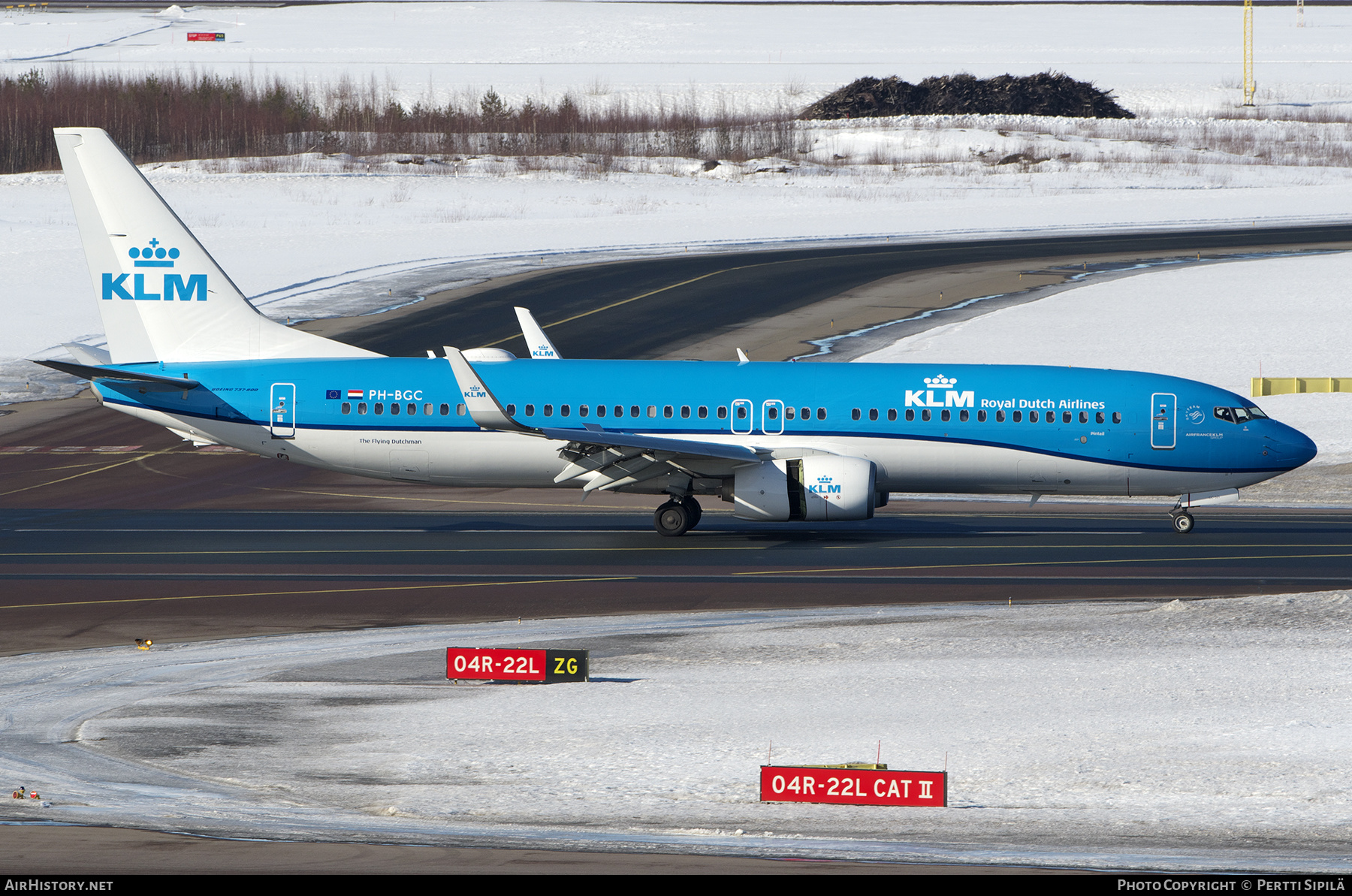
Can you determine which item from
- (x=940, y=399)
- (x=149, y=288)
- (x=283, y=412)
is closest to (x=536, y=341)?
(x=283, y=412)

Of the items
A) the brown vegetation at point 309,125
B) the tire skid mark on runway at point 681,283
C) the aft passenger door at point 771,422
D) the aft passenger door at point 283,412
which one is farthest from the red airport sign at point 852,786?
the brown vegetation at point 309,125

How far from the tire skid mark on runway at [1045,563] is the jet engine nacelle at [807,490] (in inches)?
102

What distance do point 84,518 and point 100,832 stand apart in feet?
89.5

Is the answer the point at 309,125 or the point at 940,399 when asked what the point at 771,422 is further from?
the point at 309,125

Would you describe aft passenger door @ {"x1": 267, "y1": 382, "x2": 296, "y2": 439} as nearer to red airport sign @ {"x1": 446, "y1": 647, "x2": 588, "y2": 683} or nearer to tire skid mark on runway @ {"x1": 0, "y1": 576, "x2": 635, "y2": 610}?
tire skid mark on runway @ {"x1": 0, "y1": 576, "x2": 635, "y2": 610}

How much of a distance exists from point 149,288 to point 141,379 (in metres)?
2.89

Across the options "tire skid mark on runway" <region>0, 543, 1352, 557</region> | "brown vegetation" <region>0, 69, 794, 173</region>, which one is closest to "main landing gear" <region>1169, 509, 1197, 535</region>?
"tire skid mark on runway" <region>0, 543, 1352, 557</region>

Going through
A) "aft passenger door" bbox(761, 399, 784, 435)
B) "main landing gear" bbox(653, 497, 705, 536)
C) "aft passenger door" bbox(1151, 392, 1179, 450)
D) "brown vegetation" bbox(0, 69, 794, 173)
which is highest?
"brown vegetation" bbox(0, 69, 794, 173)

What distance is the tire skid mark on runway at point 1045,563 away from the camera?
32.6m

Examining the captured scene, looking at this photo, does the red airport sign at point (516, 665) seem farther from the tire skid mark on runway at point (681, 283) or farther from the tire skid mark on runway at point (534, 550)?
the tire skid mark on runway at point (681, 283)

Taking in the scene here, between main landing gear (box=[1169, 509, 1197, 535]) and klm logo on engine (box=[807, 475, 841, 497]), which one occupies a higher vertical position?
klm logo on engine (box=[807, 475, 841, 497])

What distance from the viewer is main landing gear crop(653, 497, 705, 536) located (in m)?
37.2

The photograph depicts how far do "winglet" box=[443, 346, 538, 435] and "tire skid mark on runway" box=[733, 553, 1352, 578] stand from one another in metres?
6.73
